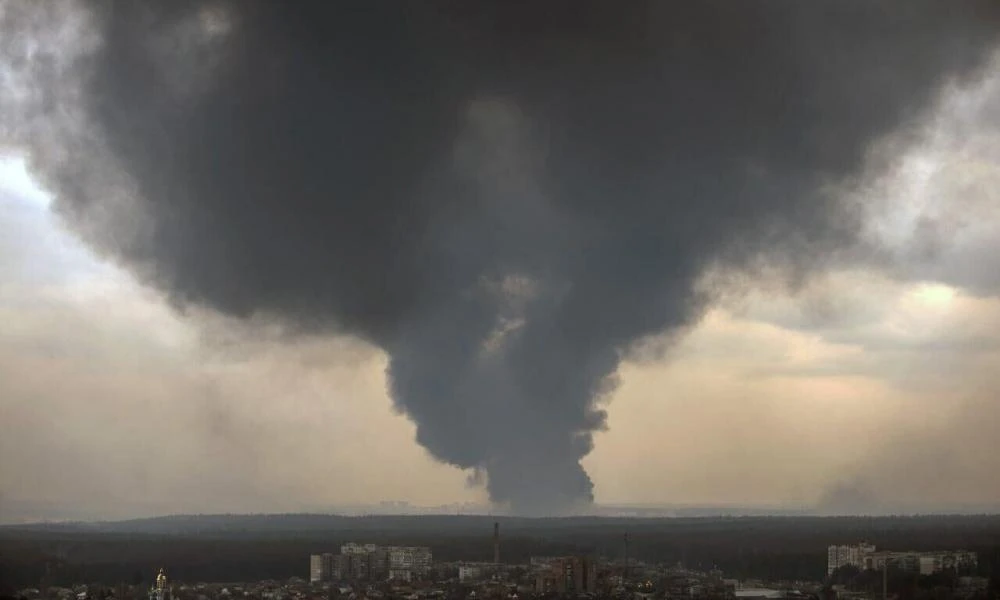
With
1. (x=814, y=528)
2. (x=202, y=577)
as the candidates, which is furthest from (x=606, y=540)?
(x=202, y=577)

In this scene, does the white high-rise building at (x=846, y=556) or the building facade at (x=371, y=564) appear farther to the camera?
the building facade at (x=371, y=564)

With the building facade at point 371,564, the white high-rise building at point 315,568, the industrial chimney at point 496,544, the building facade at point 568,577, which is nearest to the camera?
the building facade at point 568,577

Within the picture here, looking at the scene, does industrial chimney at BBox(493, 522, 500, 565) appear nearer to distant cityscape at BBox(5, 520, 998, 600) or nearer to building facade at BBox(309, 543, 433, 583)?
distant cityscape at BBox(5, 520, 998, 600)

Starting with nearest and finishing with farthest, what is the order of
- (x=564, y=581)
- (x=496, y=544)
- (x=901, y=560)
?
(x=564, y=581) → (x=901, y=560) → (x=496, y=544)

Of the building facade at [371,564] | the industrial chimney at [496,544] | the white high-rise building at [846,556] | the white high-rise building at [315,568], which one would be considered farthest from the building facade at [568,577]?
the white high-rise building at [846,556]

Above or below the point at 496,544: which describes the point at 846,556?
below

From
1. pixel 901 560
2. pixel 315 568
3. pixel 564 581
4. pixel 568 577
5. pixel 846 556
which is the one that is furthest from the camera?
pixel 846 556

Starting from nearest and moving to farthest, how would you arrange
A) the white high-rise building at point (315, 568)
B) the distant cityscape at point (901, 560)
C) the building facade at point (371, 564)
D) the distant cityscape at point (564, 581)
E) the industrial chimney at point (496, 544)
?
the distant cityscape at point (564, 581) → the distant cityscape at point (901, 560) → the white high-rise building at point (315, 568) → the building facade at point (371, 564) → the industrial chimney at point (496, 544)

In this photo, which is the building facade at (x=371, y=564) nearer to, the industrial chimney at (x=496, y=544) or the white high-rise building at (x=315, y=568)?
the white high-rise building at (x=315, y=568)

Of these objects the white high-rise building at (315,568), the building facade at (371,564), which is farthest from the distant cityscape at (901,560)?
the white high-rise building at (315,568)

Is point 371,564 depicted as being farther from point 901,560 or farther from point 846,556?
point 901,560

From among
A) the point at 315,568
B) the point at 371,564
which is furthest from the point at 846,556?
the point at 315,568

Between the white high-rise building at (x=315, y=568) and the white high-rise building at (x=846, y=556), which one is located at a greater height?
the white high-rise building at (x=846, y=556)
